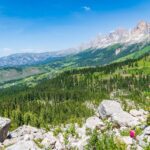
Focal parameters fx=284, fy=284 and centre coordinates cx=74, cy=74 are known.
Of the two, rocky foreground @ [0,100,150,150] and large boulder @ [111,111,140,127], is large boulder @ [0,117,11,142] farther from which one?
large boulder @ [111,111,140,127]

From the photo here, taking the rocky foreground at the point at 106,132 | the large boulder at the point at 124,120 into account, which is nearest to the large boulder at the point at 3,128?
the rocky foreground at the point at 106,132

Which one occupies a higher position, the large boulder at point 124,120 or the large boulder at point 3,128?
the large boulder at point 124,120

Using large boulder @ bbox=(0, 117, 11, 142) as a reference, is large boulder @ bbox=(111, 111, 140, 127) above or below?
above

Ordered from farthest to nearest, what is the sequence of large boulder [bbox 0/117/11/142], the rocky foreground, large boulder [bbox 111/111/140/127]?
large boulder [bbox 0/117/11/142]
large boulder [bbox 111/111/140/127]
the rocky foreground

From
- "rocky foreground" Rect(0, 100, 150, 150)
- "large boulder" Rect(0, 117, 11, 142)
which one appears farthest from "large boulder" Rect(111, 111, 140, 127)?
"large boulder" Rect(0, 117, 11, 142)

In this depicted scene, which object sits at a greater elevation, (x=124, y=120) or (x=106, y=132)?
(x=124, y=120)

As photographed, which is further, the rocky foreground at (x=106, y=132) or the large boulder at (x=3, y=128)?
the large boulder at (x=3, y=128)

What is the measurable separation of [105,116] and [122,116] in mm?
22672

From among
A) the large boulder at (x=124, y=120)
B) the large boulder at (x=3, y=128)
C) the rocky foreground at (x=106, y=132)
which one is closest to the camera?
the rocky foreground at (x=106, y=132)

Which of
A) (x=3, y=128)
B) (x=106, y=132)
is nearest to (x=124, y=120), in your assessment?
(x=106, y=132)

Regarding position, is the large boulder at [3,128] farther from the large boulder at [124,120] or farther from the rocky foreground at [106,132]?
the large boulder at [124,120]

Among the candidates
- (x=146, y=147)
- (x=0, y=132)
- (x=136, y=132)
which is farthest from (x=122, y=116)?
(x=0, y=132)

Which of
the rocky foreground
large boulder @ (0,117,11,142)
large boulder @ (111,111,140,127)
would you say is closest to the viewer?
the rocky foreground

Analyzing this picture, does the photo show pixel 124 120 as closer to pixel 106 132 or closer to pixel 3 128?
pixel 106 132
